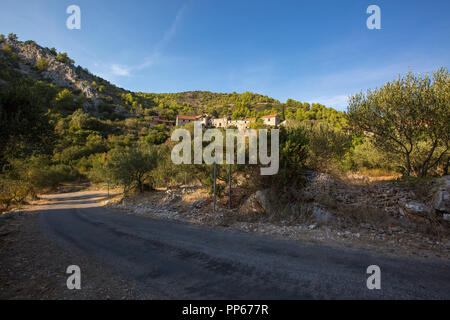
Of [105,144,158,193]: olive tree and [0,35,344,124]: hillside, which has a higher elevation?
[0,35,344,124]: hillside

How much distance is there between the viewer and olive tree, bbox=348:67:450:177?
835 cm

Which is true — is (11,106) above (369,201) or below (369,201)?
above

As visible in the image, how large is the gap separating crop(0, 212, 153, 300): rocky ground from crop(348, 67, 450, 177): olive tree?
12.8 meters

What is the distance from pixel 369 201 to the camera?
7898 mm

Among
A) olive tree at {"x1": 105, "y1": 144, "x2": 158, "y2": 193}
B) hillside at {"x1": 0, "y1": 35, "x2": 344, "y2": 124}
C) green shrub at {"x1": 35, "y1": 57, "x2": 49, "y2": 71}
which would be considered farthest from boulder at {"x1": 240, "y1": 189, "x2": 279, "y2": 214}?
green shrub at {"x1": 35, "y1": 57, "x2": 49, "y2": 71}

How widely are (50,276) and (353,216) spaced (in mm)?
10024

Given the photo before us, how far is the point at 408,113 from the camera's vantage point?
912cm

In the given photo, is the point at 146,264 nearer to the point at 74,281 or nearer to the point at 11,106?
the point at 74,281

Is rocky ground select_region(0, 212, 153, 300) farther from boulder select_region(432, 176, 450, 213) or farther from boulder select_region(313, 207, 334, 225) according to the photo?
boulder select_region(432, 176, 450, 213)

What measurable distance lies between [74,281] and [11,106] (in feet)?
24.1

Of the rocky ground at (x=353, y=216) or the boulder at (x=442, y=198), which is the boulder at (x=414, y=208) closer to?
the rocky ground at (x=353, y=216)

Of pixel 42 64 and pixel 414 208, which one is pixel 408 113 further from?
pixel 42 64
